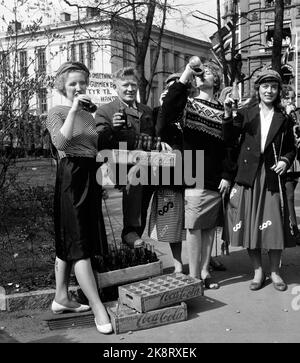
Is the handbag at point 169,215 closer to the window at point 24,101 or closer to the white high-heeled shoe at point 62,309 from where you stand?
the white high-heeled shoe at point 62,309

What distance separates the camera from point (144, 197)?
4.79 m

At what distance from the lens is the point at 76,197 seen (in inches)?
149

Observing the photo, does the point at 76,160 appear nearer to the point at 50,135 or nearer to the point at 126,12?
the point at 50,135

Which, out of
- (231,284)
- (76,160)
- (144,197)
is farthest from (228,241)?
(76,160)

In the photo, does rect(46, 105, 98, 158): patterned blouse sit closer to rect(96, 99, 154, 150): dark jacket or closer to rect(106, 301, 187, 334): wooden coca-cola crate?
rect(96, 99, 154, 150): dark jacket

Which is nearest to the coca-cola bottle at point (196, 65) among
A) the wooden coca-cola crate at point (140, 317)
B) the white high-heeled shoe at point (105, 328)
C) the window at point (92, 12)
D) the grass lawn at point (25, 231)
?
the wooden coca-cola crate at point (140, 317)

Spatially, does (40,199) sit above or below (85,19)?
below

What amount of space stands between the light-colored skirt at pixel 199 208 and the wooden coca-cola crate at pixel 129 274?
19.3 inches

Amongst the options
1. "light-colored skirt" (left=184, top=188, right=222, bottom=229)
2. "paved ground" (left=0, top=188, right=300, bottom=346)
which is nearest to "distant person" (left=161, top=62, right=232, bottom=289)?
"light-colored skirt" (left=184, top=188, right=222, bottom=229)

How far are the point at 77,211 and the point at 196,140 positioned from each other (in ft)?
4.49

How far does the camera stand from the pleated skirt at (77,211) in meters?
3.78

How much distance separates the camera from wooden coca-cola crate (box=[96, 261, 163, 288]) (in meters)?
4.14

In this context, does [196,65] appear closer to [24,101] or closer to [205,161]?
[205,161]
